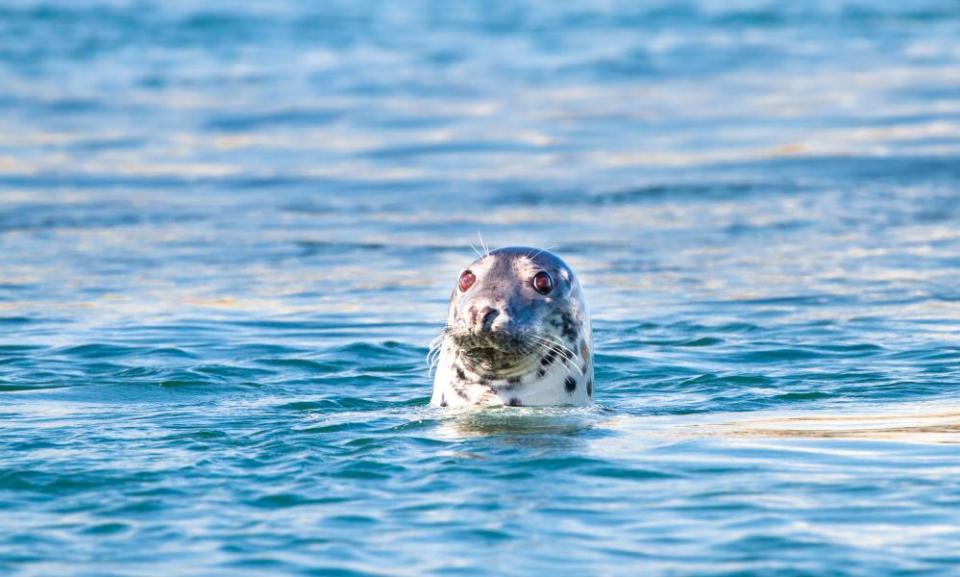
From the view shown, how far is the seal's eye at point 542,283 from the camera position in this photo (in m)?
9.48

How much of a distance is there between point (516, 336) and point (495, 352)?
170 mm

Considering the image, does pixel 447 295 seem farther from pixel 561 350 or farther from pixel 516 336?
pixel 516 336

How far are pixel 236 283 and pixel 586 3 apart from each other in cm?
2842

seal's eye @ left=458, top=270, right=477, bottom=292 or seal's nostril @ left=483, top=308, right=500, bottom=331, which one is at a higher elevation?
seal's eye @ left=458, top=270, right=477, bottom=292

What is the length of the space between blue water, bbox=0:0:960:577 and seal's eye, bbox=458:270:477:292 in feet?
2.20

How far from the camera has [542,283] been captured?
31.2 feet

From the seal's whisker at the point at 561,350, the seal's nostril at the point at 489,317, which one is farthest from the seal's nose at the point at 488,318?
the seal's whisker at the point at 561,350

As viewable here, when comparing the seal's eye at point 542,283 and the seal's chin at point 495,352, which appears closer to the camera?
the seal's chin at point 495,352

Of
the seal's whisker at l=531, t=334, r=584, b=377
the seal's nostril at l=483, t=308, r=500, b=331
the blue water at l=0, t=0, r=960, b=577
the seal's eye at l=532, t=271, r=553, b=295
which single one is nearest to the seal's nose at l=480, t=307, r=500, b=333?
the seal's nostril at l=483, t=308, r=500, b=331

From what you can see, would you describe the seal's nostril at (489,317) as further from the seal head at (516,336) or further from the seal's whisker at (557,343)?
the seal's whisker at (557,343)

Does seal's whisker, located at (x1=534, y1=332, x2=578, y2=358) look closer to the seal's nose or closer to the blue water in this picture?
the seal's nose

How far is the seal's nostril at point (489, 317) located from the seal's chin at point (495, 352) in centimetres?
4

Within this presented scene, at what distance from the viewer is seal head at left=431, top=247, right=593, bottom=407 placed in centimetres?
920

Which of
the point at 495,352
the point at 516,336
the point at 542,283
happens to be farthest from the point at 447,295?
the point at 516,336
